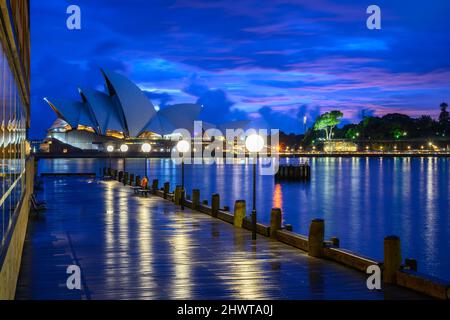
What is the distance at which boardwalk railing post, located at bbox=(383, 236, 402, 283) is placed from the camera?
9.84 m

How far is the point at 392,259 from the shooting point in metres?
9.94

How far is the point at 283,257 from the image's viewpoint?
12352mm

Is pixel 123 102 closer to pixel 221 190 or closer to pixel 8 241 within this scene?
pixel 221 190

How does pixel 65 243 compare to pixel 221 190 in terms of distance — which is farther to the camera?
pixel 221 190

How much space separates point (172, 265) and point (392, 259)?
3.99m

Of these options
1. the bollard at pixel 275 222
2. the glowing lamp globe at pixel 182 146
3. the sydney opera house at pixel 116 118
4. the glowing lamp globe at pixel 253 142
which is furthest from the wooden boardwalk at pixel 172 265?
the sydney opera house at pixel 116 118

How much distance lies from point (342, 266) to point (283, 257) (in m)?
1.44

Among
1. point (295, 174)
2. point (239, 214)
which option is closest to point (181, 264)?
point (239, 214)

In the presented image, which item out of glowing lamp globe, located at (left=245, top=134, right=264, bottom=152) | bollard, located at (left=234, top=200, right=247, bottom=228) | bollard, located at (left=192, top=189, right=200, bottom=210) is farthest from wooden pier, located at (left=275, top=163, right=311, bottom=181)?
glowing lamp globe, located at (left=245, top=134, right=264, bottom=152)

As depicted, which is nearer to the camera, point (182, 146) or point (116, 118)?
point (182, 146)

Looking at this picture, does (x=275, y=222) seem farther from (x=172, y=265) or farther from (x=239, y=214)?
(x=172, y=265)

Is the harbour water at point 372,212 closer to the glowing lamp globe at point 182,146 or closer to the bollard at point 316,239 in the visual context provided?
the glowing lamp globe at point 182,146

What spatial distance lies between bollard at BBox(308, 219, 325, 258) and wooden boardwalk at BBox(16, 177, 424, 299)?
25cm
